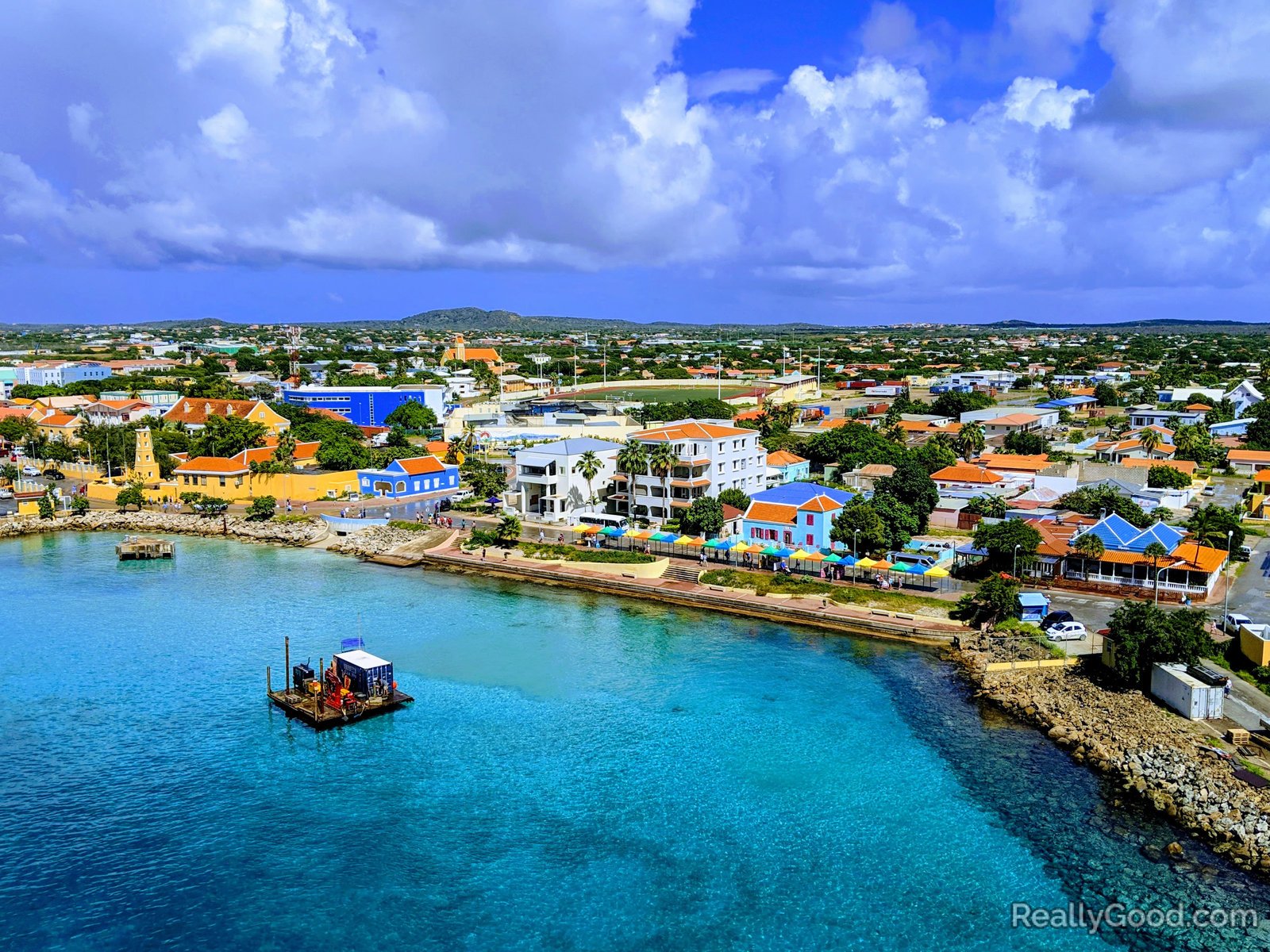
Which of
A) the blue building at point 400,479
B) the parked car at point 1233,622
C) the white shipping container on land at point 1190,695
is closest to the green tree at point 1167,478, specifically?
the parked car at point 1233,622

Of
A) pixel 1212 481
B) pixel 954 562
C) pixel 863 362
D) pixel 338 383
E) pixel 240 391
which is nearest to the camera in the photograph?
pixel 954 562

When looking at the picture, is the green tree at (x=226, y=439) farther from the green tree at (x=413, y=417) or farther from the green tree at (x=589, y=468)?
the green tree at (x=589, y=468)

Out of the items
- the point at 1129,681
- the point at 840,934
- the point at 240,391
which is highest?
the point at 240,391

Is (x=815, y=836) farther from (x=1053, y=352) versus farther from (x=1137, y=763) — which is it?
(x=1053, y=352)

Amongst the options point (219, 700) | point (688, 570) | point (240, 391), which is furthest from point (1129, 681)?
point (240, 391)

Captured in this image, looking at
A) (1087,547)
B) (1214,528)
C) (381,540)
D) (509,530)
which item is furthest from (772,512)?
(381,540)

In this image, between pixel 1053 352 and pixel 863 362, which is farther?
pixel 1053 352

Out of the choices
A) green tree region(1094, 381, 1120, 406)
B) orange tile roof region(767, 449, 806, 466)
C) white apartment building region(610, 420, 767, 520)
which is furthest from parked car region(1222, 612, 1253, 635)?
green tree region(1094, 381, 1120, 406)
